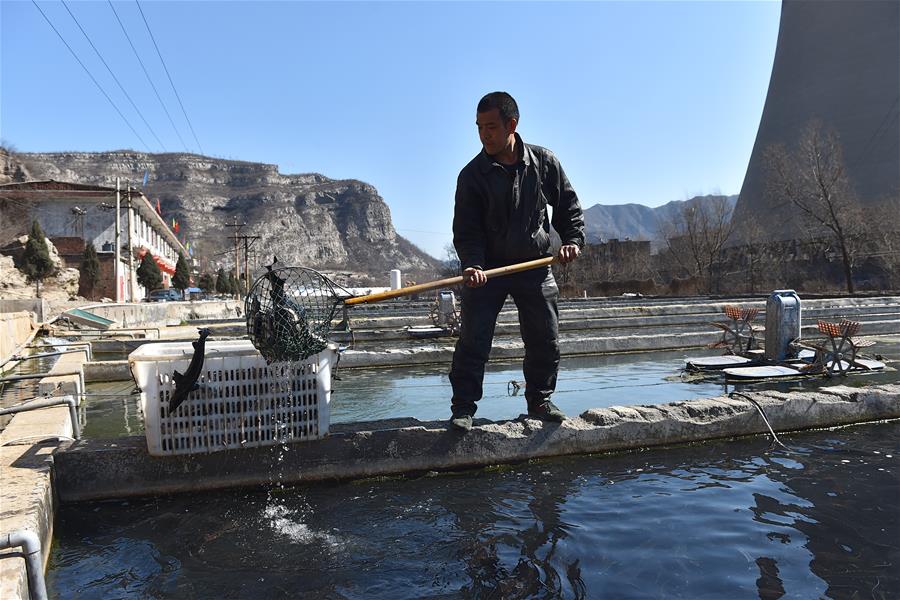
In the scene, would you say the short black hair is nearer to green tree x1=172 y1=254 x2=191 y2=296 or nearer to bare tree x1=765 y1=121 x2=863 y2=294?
bare tree x1=765 y1=121 x2=863 y2=294

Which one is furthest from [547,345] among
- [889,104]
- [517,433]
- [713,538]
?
[889,104]

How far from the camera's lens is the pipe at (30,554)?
2.10 metres

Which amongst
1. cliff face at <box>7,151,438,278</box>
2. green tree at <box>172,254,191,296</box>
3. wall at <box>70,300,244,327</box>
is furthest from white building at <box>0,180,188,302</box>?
cliff face at <box>7,151,438,278</box>

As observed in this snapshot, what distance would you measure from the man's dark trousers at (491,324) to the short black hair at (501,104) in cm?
107

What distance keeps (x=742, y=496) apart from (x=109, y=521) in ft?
12.1

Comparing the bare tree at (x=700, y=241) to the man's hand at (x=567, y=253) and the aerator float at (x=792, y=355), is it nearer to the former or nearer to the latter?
the aerator float at (x=792, y=355)

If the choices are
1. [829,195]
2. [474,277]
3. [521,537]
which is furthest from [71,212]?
[521,537]

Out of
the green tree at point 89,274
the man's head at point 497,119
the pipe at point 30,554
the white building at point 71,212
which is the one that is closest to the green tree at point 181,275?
the white building at point 71,212

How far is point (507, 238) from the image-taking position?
4.25 meters

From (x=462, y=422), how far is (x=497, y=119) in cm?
203

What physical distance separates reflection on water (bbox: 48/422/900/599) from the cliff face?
141 meters

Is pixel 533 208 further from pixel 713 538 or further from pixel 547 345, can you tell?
pixel 713 538

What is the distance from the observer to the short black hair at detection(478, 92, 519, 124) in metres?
4.02

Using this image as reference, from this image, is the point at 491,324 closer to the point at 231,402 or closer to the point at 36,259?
the point at 231,402
